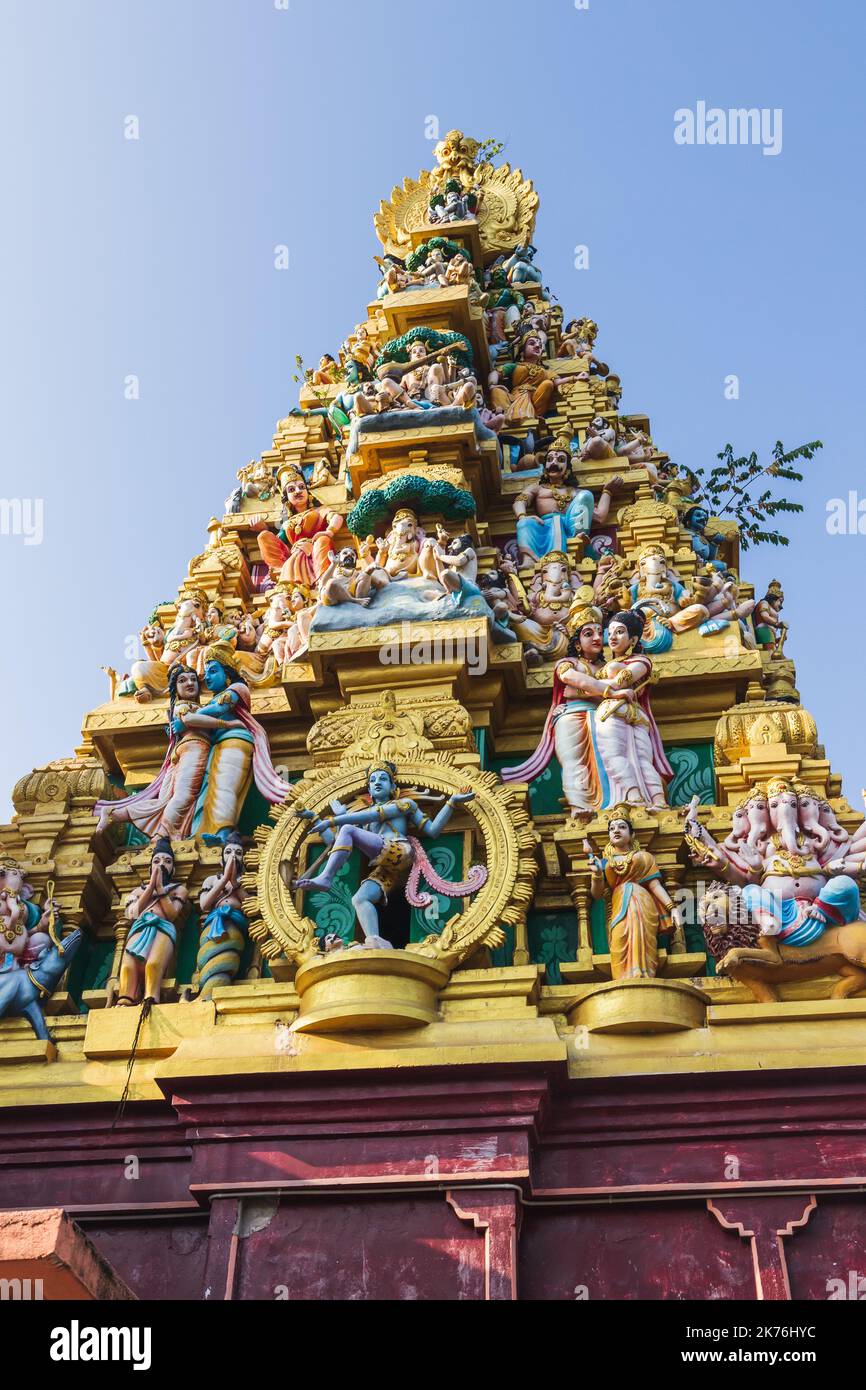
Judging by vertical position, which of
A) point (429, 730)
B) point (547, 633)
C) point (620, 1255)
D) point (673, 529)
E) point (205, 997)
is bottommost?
point (620, 1255)

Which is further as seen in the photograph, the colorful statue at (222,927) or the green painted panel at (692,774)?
the green painted panel at (692,774)

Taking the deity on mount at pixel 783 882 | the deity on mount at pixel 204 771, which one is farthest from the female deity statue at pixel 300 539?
the deity on mount at pixel 783 882

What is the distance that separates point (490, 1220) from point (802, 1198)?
200 cm

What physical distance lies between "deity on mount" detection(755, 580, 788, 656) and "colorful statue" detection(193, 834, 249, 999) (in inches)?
245

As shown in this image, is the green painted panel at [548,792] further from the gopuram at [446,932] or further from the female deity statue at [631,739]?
the female deity statue at [631,739]

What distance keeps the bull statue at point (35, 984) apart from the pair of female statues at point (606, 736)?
3958 mm

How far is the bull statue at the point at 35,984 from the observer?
1207cm

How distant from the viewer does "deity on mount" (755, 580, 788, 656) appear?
16.2 m

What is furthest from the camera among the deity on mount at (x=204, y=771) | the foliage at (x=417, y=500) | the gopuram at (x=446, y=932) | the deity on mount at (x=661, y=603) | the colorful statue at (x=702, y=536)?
the colorful statue at (x=702, y=536)

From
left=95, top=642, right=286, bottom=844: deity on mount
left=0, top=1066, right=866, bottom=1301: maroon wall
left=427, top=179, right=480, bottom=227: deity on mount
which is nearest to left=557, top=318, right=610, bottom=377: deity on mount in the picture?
left=427, top=179, right=480, bottom=227: deity on mount

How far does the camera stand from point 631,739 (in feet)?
43.4

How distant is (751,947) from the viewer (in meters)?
11.2
